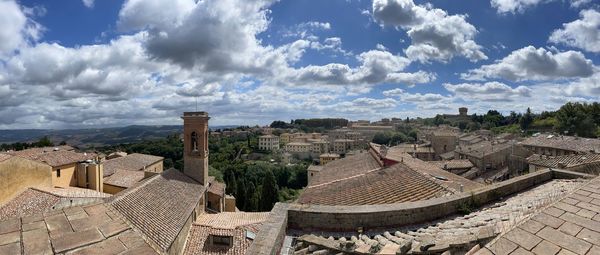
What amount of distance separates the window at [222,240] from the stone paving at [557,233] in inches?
452

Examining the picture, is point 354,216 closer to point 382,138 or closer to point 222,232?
point 222,232

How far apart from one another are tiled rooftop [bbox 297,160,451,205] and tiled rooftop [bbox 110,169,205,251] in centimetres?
475

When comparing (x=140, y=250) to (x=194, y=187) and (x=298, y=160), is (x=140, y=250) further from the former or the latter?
(x=298, y=160)

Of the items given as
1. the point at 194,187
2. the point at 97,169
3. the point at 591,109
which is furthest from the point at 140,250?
the point at 591,109

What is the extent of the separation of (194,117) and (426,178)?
51.2 feet

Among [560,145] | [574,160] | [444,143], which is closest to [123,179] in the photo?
[574,160]

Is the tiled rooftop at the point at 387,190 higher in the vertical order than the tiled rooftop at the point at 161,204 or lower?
higher

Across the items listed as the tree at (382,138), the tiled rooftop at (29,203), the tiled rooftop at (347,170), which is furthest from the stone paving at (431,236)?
the tree at (382,138)

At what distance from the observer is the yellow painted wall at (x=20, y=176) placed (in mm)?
14641

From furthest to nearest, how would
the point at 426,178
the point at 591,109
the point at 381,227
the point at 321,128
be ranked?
the point at 321,128, the point at 591,109, the point at 426,178, the point at 381,227

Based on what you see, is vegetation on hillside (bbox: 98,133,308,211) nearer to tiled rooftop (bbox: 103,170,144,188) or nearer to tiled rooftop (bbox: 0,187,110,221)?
tiled rooftop (bbox: 103,170,144,188)

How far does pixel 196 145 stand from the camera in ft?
71.0

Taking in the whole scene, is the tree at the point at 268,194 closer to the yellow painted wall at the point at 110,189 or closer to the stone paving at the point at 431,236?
the yellow painted wall at the point at 110,189

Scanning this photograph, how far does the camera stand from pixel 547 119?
247 feet
